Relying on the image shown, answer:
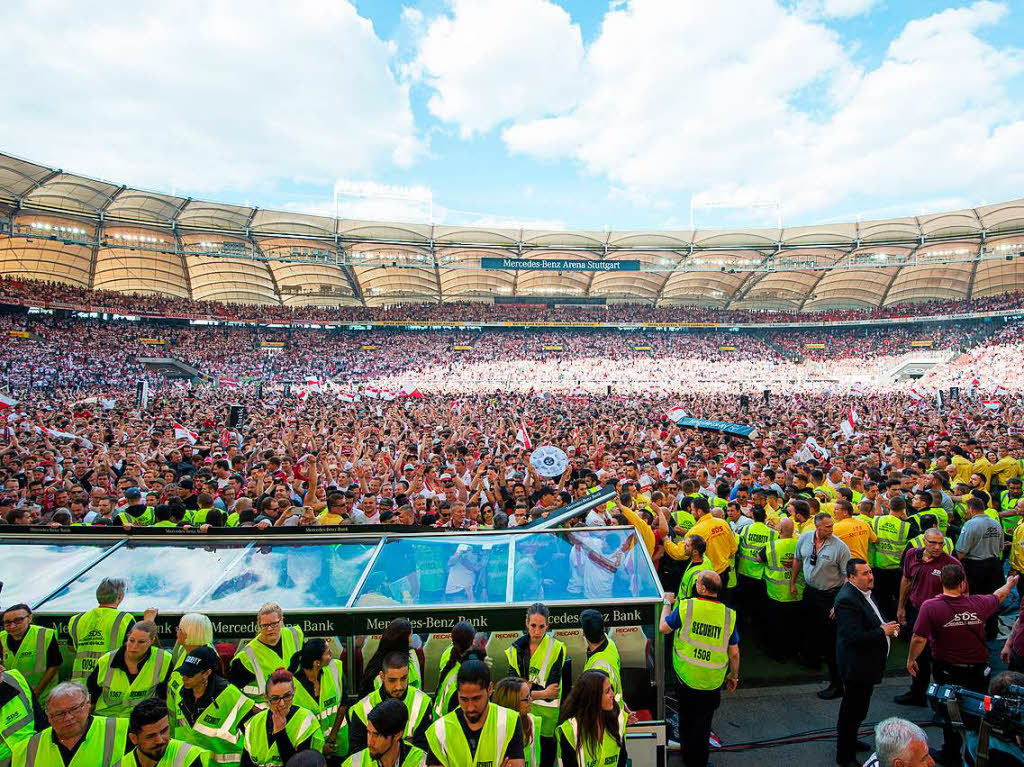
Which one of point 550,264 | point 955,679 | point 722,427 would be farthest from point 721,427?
point 550,264

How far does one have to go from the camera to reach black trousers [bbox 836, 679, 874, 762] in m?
3.95

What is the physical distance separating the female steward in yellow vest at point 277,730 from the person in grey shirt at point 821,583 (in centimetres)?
433

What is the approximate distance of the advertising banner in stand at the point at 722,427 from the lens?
12750mm

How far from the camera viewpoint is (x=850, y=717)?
13.1ft

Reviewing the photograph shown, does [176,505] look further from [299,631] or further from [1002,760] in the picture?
[1002,760]

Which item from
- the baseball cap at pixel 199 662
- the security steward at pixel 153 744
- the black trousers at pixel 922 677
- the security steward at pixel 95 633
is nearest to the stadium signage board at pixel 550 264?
the black trousers at pixel 922 677

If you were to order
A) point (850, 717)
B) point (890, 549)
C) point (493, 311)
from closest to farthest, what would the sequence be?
point (850, 717), point (890, 549), point (493, 311)

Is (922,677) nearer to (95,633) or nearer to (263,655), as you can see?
(263,655)

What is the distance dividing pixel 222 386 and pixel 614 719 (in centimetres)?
3730

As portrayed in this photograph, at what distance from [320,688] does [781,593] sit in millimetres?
4348

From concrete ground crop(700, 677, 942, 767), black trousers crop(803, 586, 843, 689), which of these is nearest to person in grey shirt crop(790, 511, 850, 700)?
black trousers crop(803, 586, 843, 689)

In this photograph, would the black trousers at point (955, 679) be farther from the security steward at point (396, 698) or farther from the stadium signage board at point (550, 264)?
the stadium signage board at point (550, 264)

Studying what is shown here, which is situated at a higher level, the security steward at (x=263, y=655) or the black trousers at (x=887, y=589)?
the security steward at (x=263, y=655)

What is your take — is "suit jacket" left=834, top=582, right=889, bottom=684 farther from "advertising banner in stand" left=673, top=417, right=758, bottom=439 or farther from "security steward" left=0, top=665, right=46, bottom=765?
"advertising banner in stand" left=673, top=417, right=758, bottom=439
